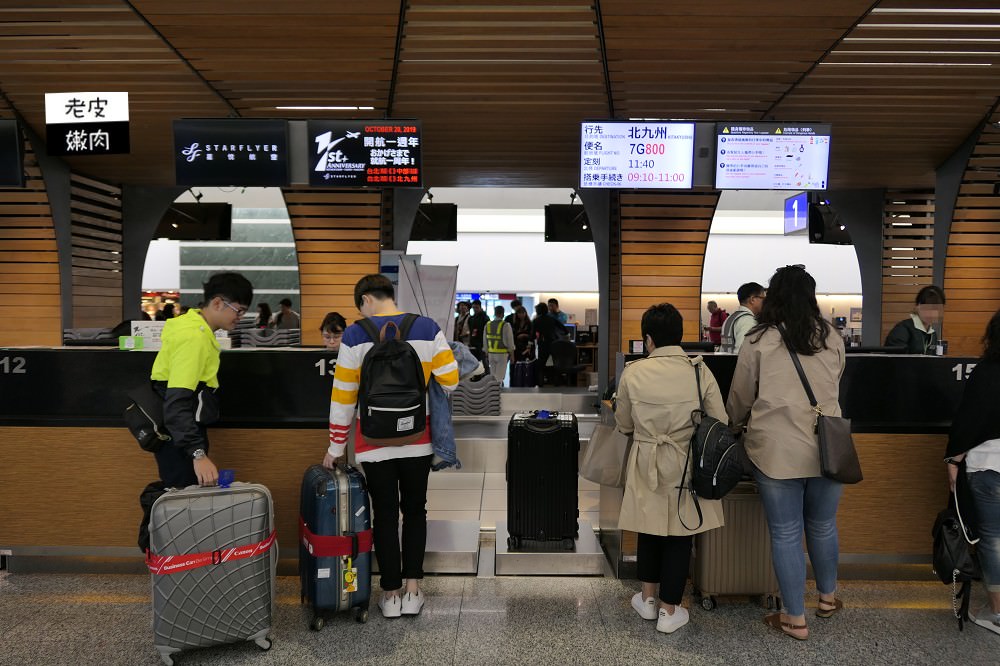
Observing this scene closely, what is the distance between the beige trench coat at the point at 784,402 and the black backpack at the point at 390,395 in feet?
4.62

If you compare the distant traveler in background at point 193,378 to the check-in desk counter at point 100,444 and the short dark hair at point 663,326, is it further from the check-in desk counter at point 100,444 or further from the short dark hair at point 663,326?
the short dark hair at point 663,326

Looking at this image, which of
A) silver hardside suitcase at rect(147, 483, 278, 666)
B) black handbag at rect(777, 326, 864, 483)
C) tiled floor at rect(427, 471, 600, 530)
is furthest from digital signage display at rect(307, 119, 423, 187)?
black handbag at rect(777, 326, 864, 483)

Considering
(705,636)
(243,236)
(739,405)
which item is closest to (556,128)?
(739,405)

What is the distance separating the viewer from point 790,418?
2.97 metres

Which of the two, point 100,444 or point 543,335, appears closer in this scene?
point 100,444

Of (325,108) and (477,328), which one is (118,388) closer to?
(325,108)

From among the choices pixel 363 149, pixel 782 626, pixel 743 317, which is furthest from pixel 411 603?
pixel 363 149

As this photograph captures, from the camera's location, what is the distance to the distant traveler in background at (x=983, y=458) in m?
3.04

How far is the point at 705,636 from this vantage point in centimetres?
310

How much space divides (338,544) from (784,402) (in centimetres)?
195

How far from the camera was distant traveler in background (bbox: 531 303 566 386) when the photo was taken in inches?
492

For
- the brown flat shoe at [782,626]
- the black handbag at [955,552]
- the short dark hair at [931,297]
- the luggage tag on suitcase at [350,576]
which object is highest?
the short dark hair at [931,297]

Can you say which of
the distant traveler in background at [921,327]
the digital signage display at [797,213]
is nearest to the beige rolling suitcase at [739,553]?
the distant traveler in background at [921,327]

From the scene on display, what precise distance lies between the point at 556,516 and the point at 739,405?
1.20m
